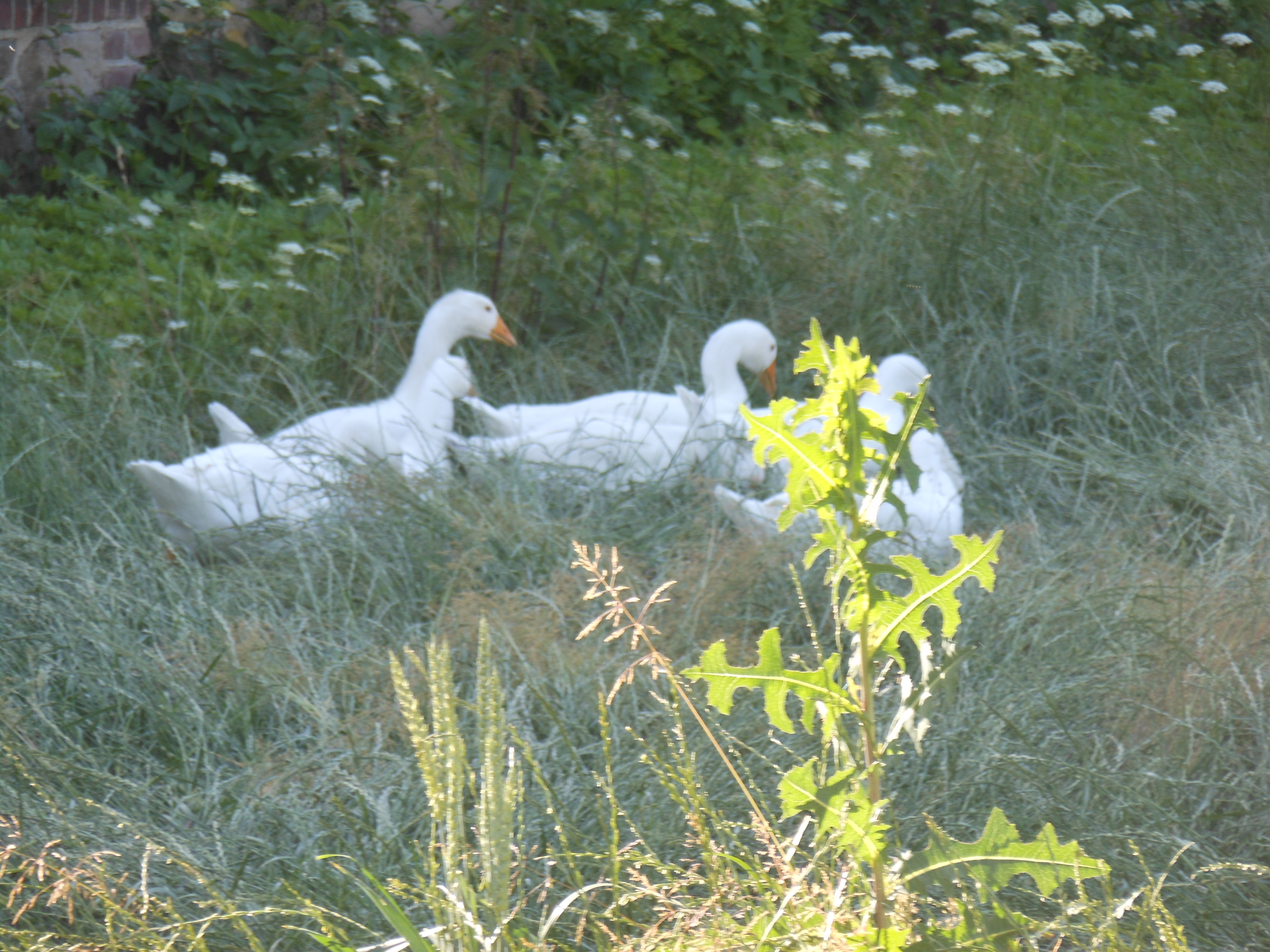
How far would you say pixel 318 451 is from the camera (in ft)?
11.0

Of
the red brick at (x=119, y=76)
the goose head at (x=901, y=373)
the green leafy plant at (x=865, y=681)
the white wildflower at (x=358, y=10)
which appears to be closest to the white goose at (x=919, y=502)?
the goose head at (x=901, y=373)

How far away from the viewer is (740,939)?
4.48ft

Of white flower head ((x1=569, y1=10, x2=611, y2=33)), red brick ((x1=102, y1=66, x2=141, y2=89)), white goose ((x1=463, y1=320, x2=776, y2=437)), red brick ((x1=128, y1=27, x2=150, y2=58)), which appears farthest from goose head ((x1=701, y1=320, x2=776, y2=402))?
red brick ((x1=128, y1=27, x2=150, y2=58))

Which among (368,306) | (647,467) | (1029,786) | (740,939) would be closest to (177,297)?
(368,306)

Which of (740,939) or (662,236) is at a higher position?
(740,939)

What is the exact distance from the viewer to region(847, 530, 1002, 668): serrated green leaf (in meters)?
1.26

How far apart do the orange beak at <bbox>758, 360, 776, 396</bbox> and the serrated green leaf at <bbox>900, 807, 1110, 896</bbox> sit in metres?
2.68

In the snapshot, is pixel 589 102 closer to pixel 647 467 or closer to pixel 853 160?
pixel 853 160

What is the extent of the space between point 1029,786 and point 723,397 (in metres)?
1.89

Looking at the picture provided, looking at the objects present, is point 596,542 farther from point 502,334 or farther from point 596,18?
point 596,18

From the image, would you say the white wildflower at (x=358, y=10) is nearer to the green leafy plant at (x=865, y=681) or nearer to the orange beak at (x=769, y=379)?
the orange beak at (x=769, y=379)

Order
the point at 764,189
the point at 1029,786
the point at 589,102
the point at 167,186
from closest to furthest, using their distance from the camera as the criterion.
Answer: the point at 1029,786 < the point at 764,189 < the point at 167,186 < the point at 589,102

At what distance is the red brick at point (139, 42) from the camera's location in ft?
19.3

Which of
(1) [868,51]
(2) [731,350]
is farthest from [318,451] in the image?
(1) [868,51]
